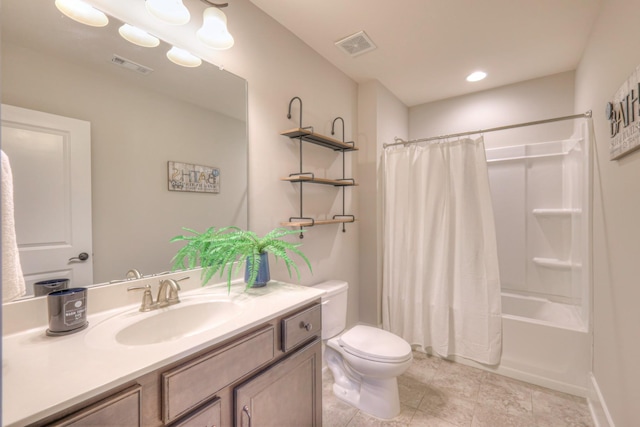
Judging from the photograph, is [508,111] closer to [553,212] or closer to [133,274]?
[553,212]

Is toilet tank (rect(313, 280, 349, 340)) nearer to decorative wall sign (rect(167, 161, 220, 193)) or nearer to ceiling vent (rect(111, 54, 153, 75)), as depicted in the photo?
decorative wall sign (rect(167, 161, 220, 193))

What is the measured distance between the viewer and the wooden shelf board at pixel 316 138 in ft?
6.13

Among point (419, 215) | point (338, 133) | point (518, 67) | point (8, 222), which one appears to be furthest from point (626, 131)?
point (8, 222)

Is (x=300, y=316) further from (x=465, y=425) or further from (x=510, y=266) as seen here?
(x=510, y=266)

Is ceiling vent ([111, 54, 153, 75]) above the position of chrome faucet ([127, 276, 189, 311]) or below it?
above

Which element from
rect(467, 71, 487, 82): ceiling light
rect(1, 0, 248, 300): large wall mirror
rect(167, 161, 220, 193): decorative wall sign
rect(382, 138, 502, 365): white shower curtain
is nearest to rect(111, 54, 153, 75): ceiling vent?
rect(1, 0, 248, 300): large wall mirror

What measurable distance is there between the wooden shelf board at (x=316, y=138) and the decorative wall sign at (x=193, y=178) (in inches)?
22.0

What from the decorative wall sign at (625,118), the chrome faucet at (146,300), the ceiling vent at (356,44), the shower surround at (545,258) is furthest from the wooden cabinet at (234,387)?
the ceiling vent at (356,44)

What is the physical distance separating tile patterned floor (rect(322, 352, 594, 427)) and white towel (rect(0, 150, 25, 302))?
1667 millimetres

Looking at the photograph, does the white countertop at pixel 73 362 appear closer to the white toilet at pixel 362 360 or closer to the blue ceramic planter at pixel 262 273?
the blue ceramic planter at pixel 262 273

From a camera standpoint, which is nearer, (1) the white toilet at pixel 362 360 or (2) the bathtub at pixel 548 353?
(1) the white toilet at pixel 362 360

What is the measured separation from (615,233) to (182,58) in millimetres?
2301

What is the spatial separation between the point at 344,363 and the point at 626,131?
76.6 inches

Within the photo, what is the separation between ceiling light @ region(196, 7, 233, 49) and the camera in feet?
4.47
